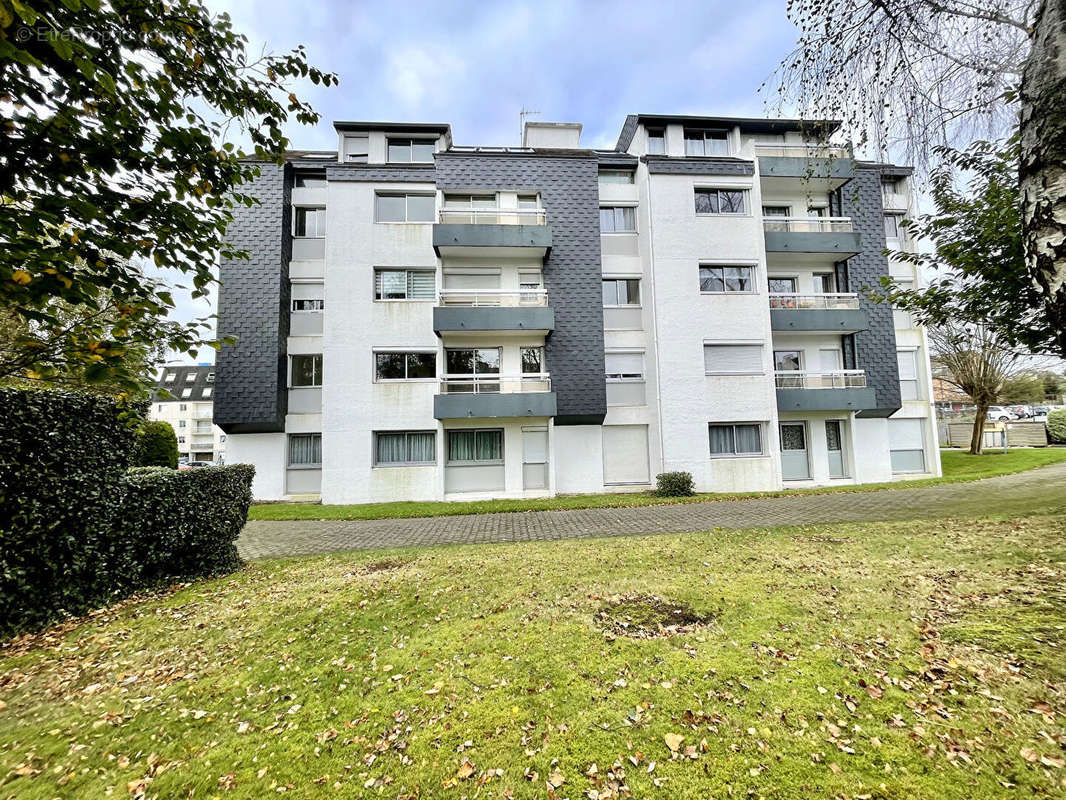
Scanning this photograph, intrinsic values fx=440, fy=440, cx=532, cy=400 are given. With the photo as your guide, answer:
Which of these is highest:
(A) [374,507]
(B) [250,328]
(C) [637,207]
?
(C) [637,207]

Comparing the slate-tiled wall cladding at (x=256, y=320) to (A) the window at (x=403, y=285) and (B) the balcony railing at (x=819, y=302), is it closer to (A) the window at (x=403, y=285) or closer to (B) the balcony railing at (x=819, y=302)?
(A) the window at (x=403, y=285)

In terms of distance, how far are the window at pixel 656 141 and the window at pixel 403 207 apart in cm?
965

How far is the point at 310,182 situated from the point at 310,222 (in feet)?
5.46

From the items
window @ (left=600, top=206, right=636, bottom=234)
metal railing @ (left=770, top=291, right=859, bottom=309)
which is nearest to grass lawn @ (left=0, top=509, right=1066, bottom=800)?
metal railing @ (left=770, top=291, right=859, bottom=309)

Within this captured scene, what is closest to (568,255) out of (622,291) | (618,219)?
(622,291)

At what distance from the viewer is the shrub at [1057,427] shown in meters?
27.7

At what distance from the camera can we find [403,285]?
57.3 feet

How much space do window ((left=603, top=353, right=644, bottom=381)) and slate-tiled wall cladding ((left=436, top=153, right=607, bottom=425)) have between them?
108cm

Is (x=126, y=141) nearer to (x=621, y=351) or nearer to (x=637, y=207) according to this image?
(x=621, y=351)

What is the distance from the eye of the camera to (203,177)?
432cm

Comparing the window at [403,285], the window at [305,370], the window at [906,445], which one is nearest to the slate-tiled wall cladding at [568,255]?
the window at [403,285]

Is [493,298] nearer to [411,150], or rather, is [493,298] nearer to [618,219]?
[618,219]

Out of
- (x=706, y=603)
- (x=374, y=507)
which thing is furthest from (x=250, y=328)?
(x=706, y=603)

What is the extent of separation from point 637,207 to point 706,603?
57.7 feet
